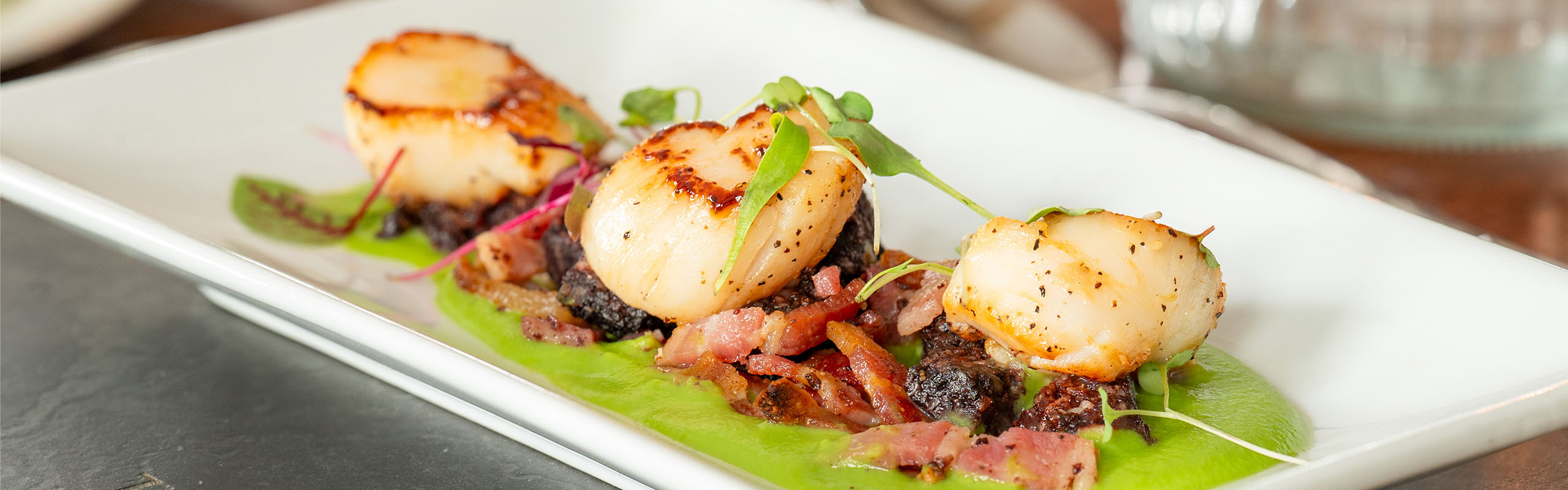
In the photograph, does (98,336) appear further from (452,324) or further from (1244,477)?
(1244,477)

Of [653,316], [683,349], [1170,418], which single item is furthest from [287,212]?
[1170,418]

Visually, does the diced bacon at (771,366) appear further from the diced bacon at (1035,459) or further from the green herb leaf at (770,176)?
the diced bacon at (1035,459)

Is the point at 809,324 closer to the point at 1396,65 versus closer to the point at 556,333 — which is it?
the point at 556,333

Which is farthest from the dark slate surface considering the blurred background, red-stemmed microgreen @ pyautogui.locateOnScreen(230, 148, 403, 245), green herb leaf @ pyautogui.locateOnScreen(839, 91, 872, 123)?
the blurred background

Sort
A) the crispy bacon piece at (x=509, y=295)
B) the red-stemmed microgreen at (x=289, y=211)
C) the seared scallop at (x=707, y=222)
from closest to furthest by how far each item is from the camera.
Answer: the seared scallop at (x=707, y=222), the crispy bacon piece at (x=509, y=295), the red-stemmed microgreen at (x=289, y=211)

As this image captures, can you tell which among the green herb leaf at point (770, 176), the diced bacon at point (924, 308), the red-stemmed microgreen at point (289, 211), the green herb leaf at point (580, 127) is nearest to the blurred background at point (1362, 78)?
the green herb leaf at point (580, 127)

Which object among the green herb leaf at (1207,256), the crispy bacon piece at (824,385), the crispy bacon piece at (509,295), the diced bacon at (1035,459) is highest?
the green herb leaf at (1207,256)

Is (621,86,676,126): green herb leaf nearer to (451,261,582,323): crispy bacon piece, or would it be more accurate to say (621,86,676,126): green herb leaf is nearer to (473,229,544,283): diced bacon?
(473,229,544,283): diced bacon
